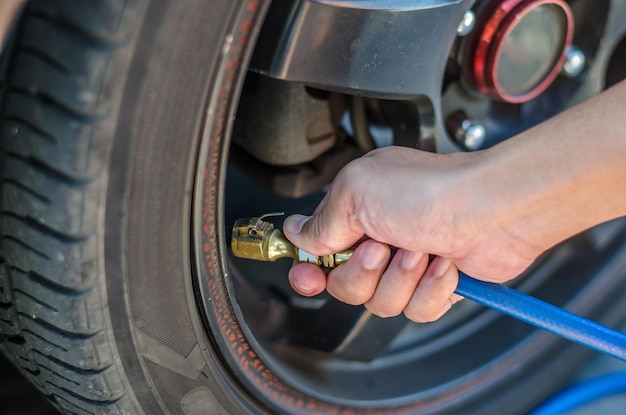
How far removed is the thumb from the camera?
80 cm

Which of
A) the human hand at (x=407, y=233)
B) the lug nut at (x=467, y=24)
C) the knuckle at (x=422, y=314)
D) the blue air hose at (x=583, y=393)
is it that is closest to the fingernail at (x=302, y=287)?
the human hand at (x=407, y=233)

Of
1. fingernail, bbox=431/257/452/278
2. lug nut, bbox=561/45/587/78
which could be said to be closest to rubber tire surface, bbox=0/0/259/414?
fingernail, bbox=431/257/452/278

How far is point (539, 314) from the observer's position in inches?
32.7

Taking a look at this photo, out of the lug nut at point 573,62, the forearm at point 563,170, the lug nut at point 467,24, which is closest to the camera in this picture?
the forearm at point 563,170

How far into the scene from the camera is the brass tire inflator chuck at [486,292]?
0.82 m

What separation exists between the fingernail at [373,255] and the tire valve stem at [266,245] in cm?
3

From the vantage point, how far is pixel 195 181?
0.69 metres

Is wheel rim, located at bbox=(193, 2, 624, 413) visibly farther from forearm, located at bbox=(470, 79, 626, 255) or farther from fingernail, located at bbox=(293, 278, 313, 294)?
forearm, located at bbox=(470, 79, 626, 255)

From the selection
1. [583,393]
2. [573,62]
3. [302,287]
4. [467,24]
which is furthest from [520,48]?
[583,393]

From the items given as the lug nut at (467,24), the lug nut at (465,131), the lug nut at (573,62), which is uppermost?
the lug nut at (467,24)

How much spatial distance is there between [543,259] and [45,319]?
866mm

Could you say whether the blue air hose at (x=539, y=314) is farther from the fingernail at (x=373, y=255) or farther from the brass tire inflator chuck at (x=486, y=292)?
the fingernail at (x=373, y=255)

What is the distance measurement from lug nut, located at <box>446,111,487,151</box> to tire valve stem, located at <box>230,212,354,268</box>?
29cm

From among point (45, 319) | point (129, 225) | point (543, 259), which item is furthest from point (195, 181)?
point (543, 259)
